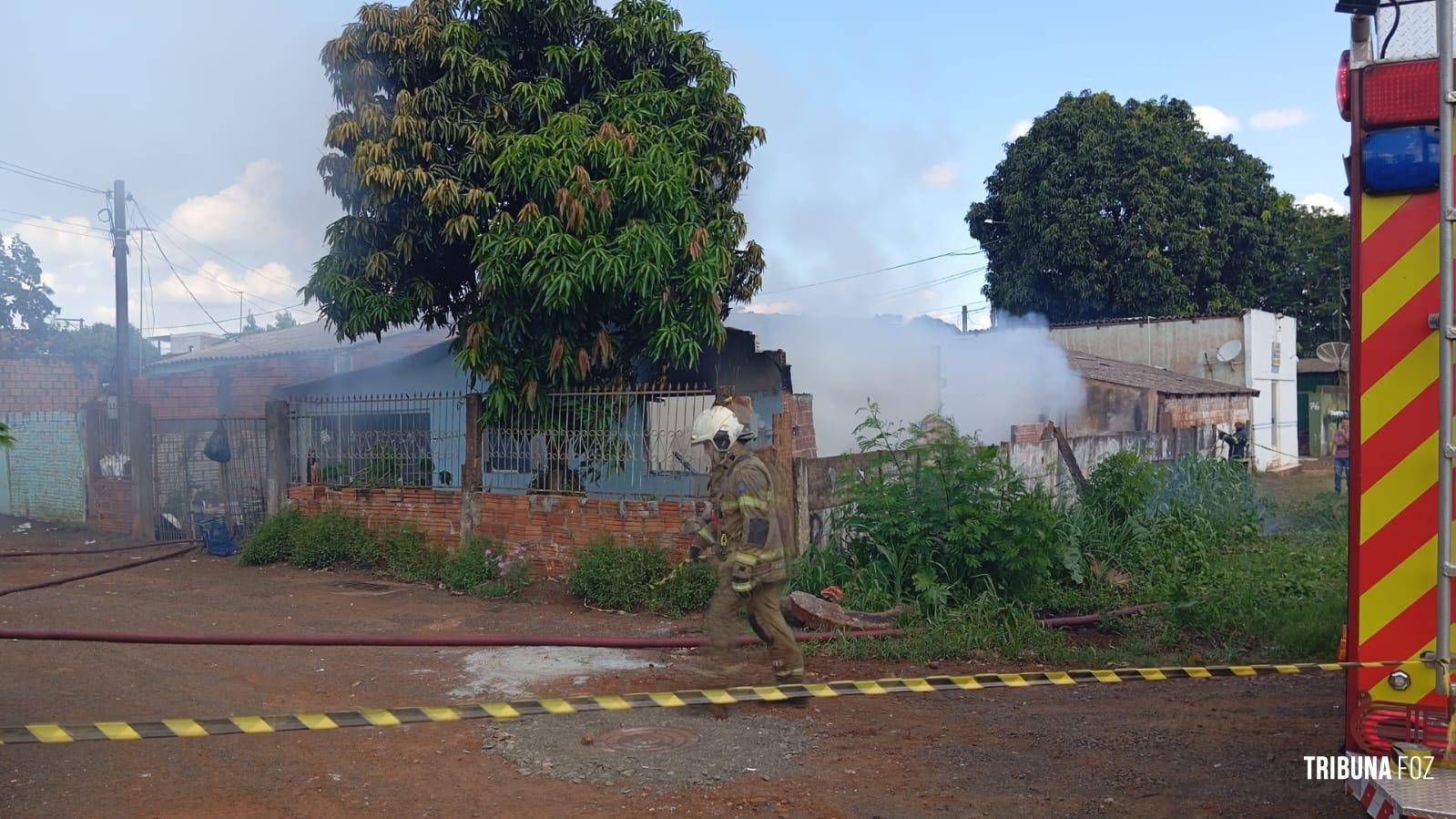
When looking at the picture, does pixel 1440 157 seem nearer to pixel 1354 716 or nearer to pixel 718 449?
pixel 1354 716

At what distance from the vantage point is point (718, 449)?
6.41 metres

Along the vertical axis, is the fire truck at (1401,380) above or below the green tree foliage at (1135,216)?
below

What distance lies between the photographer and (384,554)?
11617 mm

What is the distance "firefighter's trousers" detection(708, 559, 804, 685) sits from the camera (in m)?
6.15

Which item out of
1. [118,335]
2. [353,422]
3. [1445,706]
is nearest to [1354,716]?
[1445,706]

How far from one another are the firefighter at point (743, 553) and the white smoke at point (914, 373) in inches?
359

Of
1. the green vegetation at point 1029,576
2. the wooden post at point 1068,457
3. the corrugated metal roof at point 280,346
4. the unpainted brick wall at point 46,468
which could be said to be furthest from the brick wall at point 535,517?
the corrugated metal roof at point 280,346

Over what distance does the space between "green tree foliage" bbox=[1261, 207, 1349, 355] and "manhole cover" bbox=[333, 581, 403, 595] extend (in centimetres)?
3116

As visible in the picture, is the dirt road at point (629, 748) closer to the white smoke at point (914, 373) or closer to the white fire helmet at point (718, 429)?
the white fire helmet at point (718, 429)

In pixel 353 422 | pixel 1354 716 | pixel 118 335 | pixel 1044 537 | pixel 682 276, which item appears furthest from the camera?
pixel 118 335

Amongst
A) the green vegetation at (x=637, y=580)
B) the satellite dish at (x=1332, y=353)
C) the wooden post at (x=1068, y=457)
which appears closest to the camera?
the green vegetation at (x=637, y=580)

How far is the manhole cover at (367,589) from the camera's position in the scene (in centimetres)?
1057

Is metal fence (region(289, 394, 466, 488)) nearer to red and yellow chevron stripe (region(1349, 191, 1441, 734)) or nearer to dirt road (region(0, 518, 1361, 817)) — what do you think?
dirt road (region(0, 518, 1361, 817))

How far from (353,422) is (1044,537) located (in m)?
8.10
